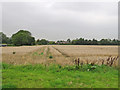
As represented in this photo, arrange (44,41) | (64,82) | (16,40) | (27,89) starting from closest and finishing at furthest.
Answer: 1. (27,89)
2. (64,82)
3. (16,40)
4. (44,41)

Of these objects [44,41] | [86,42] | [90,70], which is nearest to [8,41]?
[44,41]

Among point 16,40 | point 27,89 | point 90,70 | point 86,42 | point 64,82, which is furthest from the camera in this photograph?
point 86,42

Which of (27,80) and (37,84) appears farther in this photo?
(27,80)

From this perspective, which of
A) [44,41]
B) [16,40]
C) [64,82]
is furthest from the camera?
[44,41]

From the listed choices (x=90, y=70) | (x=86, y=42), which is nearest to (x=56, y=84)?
(x=90, y=70)

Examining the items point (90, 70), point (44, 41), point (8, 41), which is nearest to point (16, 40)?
point (8, 41)

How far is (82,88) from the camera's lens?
5.59 m

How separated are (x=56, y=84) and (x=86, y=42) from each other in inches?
4789

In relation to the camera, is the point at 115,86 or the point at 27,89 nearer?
the point at 27,89

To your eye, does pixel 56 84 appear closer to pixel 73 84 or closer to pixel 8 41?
pixel 73 84

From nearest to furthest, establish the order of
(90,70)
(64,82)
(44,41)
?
(64,82), (90,70), (44,41)

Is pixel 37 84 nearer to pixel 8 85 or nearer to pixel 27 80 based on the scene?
pixel 27 80

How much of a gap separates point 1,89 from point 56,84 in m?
2.45

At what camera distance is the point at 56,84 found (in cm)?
606
